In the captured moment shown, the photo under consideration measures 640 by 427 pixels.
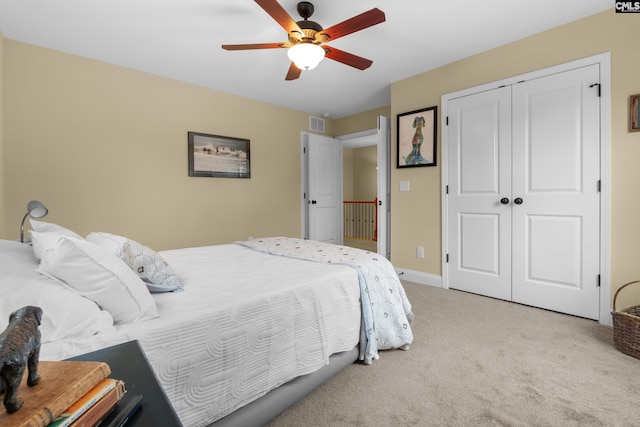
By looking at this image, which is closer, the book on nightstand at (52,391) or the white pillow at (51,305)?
the book on nightstand at (52,391)

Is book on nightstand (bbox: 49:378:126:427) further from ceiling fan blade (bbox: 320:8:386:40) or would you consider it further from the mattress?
ceiling fan blade (bbox: 320:8:386:40)

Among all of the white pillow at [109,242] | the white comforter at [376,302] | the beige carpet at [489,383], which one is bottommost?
the beige carpet at [489,383]

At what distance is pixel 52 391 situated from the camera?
1.63ft

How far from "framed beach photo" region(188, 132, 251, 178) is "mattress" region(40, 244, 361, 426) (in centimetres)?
241

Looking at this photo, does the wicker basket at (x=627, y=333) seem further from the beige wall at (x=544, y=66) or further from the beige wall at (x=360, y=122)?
the beige wall at (x=360, y=122)

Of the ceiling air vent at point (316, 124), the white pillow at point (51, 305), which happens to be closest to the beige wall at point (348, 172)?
the ceiling air vent at point (316, 124)

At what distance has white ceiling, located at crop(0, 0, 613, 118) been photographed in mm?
2402

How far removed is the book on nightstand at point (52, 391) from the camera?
1.41 feet

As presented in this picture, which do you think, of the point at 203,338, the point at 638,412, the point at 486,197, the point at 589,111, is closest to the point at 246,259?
the point at 203,338

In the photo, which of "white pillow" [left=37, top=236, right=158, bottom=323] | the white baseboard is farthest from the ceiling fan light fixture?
the white baseboard

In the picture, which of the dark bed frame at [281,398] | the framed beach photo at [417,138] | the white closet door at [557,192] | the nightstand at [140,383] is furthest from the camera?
the framed beach photo at [417,138]

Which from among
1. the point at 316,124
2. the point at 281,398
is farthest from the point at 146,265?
the point at 316,124

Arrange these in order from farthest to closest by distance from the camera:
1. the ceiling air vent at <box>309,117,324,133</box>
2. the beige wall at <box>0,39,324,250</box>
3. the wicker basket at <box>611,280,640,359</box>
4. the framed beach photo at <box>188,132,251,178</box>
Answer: the ceiling air vent at <box>309,117,324,133</box>, the framed beach photo at <box>188,132,251,178</box>, the beige wall at <box>0,39,324,250</box>, the wicker basket at <box>611,280,640,359</box>

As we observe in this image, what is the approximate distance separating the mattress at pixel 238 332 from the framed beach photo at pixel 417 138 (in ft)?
7.57
